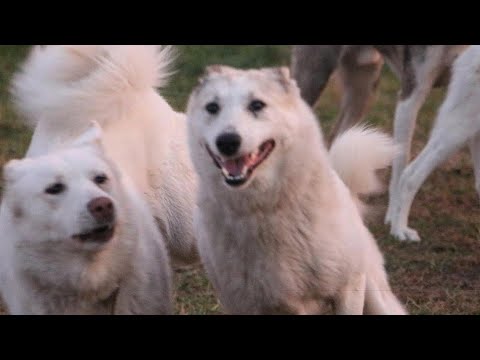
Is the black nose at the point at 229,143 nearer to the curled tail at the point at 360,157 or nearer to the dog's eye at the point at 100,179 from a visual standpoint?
the dog's eye at the point at 100,179

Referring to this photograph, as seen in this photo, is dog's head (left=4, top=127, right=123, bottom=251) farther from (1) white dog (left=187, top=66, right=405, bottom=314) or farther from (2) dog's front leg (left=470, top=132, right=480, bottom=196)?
(2) dog's front leg (left=470, top=132, right=480, bottom=196)

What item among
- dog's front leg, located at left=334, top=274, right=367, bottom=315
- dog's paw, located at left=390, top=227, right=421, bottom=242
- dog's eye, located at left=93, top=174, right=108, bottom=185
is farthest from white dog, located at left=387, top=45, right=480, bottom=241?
dog's eye, located at left=93, top=174, right=108, bottom=185

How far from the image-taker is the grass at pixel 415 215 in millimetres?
6117

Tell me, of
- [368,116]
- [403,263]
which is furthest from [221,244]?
[368,116]

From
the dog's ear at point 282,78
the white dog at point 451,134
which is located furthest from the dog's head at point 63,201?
the white dog at point 451,134

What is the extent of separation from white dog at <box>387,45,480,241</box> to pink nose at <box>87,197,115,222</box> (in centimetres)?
302

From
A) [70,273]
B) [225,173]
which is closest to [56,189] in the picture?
[70,273]

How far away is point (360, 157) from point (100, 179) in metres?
1.35

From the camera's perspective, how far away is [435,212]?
26.3ft

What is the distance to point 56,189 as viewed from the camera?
14.9ft

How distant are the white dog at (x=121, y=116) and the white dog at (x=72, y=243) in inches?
31.0

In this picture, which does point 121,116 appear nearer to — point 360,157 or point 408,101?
point 360,157

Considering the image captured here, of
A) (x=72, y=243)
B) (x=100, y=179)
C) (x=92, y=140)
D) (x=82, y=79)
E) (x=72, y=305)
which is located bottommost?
(x=72, y=305)

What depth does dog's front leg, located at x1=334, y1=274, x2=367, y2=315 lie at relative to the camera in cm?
466
